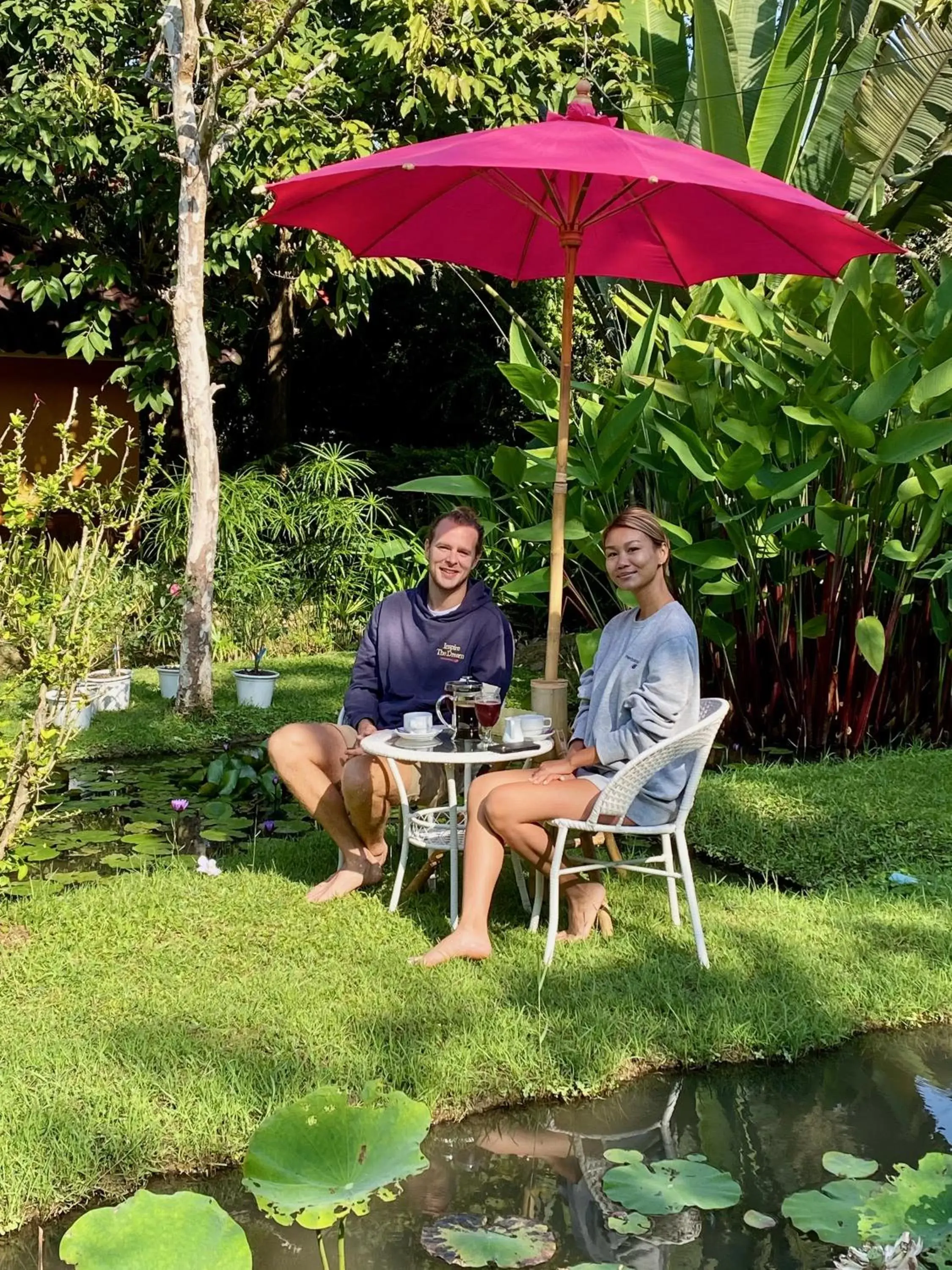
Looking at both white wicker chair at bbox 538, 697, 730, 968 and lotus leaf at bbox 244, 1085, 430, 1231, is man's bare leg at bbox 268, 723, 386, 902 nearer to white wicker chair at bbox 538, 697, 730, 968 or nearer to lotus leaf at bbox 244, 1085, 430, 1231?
white wicker chair at bbox 538, 697, 730, 968

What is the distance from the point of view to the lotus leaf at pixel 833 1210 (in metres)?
2.23

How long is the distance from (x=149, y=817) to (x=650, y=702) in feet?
8.31

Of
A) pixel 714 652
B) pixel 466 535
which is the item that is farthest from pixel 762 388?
pixel 466 535

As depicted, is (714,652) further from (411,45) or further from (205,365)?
(411,45)

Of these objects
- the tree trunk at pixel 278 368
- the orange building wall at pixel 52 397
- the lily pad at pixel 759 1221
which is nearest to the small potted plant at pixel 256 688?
the tree trunk at pixel 278 368

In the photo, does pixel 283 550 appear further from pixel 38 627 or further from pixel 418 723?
pixel 418 723

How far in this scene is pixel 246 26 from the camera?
685 cm

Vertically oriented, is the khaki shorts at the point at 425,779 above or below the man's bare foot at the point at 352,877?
above

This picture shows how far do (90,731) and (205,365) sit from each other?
2138mm

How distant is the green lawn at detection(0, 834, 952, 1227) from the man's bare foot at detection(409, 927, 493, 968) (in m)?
0.05

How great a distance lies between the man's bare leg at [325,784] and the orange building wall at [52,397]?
772 centimetres

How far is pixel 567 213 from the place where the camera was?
13.7 ft

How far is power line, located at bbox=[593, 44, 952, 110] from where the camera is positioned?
7781 mm

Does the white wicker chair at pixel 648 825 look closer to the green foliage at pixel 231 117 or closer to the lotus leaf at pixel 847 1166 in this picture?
Answer: the lotus leaf at pixel 847 1166
